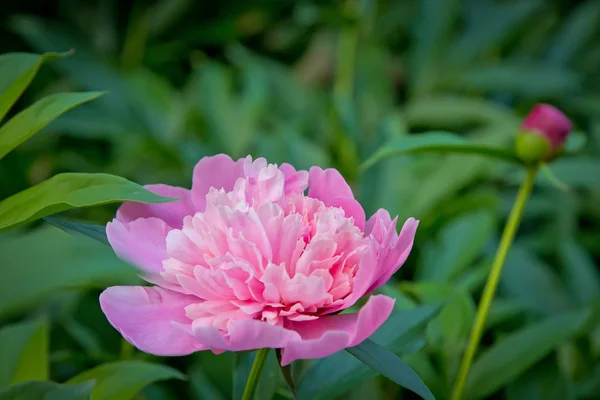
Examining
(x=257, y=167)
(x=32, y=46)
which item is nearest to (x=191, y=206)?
(x=257, y=167)

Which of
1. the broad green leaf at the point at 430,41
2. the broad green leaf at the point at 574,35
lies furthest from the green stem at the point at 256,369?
the broad green leaf at the point at 574,35

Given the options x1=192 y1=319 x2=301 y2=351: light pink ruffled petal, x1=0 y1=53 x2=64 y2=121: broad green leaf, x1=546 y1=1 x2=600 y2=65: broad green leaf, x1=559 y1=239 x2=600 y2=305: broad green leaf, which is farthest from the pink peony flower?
x1=546 y1=1 x2=600 y2=65: broad green leaf

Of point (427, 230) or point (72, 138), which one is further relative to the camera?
point (72, 138)

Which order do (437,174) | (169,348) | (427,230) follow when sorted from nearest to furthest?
(169,348)
(427,230)
(437,174)

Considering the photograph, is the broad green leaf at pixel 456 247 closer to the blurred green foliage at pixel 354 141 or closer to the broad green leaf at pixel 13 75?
the blurred green foliage at pixel 354 141

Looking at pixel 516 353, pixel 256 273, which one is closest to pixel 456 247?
pixel 516 353

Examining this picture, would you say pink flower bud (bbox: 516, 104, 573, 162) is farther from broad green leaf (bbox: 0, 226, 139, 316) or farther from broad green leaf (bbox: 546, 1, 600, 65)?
broad green leaf (bbox: 546, 1, 600, 65)

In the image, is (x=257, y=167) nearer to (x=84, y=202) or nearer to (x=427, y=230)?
(x=84, y=202)
